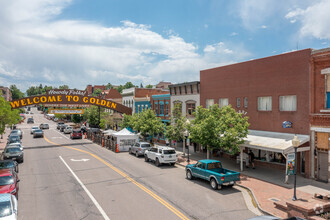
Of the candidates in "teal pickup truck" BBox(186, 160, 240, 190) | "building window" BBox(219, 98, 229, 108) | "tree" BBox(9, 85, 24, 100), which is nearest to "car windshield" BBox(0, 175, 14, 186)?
"teal pickup truck" BBox(186, 160, 240, 190)

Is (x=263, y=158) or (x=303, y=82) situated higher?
(x=303, y=82)

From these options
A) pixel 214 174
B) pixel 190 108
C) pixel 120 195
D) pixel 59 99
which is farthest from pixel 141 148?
pixel 59 99

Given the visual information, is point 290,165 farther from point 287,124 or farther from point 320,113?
point 320,113

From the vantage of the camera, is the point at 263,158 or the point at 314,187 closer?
the point at 314,187

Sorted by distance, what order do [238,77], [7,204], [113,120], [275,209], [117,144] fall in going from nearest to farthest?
[7,204]
[275,209]
[238,77]
[117,144]
[113,120]

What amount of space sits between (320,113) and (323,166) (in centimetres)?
387

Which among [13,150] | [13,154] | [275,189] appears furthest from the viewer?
[13,150]

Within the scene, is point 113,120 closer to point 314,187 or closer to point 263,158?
point 263,158

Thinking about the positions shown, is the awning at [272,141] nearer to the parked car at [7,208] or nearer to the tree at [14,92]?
the parked car at [7,208]

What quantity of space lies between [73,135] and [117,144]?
17.7 m

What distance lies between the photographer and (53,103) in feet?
122

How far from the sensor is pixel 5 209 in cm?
1027

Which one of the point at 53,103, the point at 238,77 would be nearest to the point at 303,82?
the point at 238,77

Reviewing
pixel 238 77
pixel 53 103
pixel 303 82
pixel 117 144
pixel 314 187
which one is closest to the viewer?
pixel 314 187
